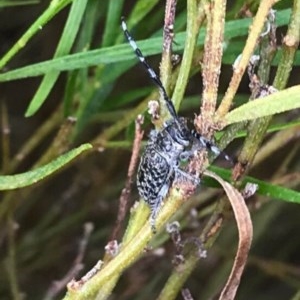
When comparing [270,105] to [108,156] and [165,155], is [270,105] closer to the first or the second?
[165,155]

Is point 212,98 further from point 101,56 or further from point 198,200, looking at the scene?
point 198,200

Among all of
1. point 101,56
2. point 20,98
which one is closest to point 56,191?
point 20,98

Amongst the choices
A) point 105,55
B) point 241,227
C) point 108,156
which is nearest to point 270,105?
point 241,227

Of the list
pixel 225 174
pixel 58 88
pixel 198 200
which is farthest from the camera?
pixel 58 88

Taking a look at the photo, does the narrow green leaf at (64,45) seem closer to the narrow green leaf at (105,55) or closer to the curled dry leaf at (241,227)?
the narrow green leaf at (105,55)

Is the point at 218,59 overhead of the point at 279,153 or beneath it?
beneath

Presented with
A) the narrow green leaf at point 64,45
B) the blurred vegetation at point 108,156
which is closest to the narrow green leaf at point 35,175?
the blurred vegetation at point 108,156

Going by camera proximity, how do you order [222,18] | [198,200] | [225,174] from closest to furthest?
[222,18]
[225,174]
[198,200]
